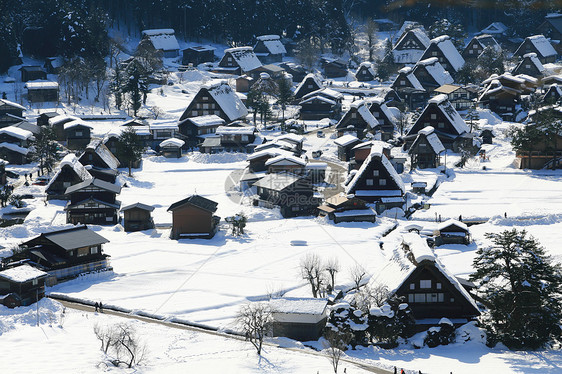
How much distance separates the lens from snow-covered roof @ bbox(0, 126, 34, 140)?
190 ft

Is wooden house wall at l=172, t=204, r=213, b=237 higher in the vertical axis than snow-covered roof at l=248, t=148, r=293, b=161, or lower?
lower

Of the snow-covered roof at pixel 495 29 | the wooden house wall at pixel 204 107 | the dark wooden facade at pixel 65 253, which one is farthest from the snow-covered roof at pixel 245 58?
the dark wooden facade at pixel 65 253

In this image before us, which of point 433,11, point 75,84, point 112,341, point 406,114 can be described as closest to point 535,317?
point 112,341

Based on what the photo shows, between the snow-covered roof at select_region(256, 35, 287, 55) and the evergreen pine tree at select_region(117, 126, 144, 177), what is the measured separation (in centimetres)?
3801

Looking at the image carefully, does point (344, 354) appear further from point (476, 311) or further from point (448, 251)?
point (448, 251)

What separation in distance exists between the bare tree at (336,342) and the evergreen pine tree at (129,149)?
31.4 m

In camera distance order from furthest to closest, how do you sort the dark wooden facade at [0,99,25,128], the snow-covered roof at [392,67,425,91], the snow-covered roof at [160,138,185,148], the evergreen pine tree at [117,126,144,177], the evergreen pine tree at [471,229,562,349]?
the snow-covered roof at [392,67,425,91] < the dark wooden facade at [0,99,25,128] < the snow-covered roof at [160,138,185,148] < the evergreen pine tree at [117,126,144,177] < the evergreen pine tree at [471,229,562,349]

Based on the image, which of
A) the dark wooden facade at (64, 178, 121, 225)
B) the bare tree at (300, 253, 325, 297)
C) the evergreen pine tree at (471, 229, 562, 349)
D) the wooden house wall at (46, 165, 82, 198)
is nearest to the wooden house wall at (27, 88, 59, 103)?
the wooden house wall at (46, 165, 82, 198)

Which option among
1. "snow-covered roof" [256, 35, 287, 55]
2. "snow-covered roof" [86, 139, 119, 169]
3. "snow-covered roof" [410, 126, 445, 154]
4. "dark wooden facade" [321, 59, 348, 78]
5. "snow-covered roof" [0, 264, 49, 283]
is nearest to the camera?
"snow-covered roof" [0, 264, 49, 283]

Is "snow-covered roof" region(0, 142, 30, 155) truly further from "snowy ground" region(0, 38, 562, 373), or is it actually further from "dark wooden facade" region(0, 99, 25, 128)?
"dark wooden facade" region(0, 99, 25, 128)

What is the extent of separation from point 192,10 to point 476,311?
71.1m

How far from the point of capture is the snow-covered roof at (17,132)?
57844 mm

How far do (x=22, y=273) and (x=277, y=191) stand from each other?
19.0 m

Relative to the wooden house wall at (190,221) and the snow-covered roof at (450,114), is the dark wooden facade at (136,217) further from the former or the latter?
the snow-covered roof at (450,114)
